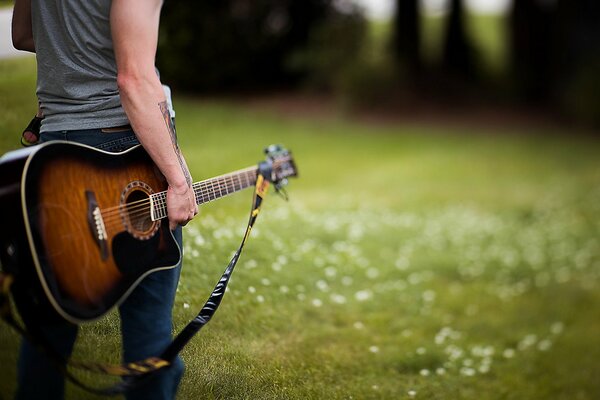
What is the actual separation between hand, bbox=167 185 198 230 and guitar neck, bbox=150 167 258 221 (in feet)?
0.18

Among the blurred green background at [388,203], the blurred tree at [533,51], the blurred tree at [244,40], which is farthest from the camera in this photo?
the blurred tree at [533,51]

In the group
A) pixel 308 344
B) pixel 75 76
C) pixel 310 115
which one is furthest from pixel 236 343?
pixel 310 115

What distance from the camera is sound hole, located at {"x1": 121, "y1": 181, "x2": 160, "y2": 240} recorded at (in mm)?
2688

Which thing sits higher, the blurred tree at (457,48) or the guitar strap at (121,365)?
the blurred tree at (457,48)

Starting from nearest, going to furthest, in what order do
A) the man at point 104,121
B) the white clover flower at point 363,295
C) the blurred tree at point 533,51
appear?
the man at point 104,121, the white clover flower at point 363,295, the blurred tree at point 533,51

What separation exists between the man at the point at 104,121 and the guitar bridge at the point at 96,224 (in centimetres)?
26

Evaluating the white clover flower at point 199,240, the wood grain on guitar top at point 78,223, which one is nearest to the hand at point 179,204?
the wood grain on guitar top at point 78,223

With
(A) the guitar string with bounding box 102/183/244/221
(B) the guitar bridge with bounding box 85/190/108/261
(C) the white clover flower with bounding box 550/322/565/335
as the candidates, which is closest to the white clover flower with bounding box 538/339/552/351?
(C) the white clover flower with bounding box 550/322/565/335

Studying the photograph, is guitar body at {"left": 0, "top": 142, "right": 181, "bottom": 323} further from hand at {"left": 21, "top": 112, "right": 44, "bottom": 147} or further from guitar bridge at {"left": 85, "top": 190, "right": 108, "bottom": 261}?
hand at {"left": 21, "top": 112, "right": 44, "bottom": 147}

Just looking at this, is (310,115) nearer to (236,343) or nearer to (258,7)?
(258,7)

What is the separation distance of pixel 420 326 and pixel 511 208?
4.10 metres

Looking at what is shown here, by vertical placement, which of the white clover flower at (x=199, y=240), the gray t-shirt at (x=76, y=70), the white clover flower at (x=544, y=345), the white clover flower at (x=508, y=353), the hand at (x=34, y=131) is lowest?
the white clover flower at (x=544, y=345)

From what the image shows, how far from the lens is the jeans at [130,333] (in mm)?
2707

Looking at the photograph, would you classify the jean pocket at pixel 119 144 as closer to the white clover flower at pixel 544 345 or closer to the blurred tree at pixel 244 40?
the white clover flower at pixel 544 345
